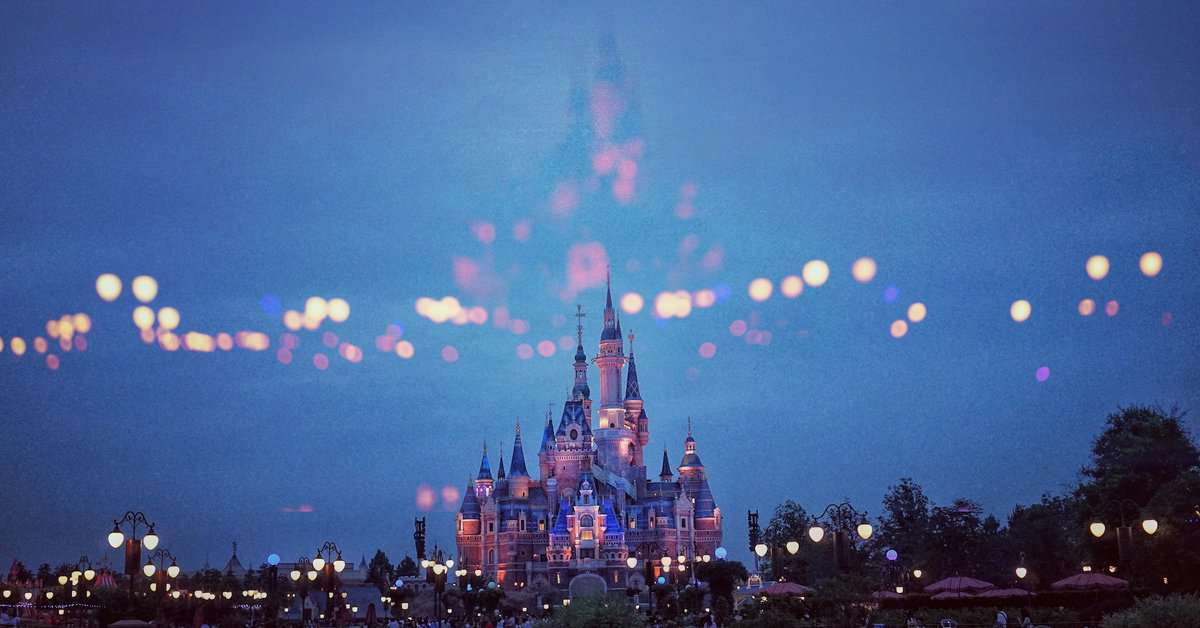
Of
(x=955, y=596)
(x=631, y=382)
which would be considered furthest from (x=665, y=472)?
(x=955, y=596)

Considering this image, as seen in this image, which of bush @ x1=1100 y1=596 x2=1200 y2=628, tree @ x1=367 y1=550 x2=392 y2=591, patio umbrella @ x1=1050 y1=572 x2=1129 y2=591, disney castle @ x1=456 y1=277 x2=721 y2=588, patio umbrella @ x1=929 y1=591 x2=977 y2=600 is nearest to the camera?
bush @ x1=1100 y1=596 x2=1200 y2=628

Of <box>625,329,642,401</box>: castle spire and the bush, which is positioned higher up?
<box>625,329,642,401</box>: castle spire

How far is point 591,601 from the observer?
80.3ft

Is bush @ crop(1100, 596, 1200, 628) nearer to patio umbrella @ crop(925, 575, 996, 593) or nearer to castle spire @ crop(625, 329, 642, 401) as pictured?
patio umbrella @ crop(925, 575, 996, 593)

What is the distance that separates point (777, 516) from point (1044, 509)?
44931mm

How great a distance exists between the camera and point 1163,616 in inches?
901

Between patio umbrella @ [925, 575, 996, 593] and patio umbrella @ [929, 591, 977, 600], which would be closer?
patio umbrella @ [925, 575, 996, 593]

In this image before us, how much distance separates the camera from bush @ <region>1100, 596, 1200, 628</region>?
22594mm

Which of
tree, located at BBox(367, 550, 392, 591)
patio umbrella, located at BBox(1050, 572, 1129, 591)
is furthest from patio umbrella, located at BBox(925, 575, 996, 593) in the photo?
tree, located at BBox(367, 550, 392, 591)

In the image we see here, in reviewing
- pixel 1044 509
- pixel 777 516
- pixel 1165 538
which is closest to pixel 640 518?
pixel 777 516

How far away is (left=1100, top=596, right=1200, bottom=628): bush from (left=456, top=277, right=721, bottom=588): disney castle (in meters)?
93.6

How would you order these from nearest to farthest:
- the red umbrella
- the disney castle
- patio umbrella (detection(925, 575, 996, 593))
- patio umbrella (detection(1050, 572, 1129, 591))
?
patio umbrella (detection(1050, 572, 1129, 591))
the red umbrella
patio umbrella (detection(925, 575, 996, 593))
the disney castle

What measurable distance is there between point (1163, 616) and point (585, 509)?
101223 mm

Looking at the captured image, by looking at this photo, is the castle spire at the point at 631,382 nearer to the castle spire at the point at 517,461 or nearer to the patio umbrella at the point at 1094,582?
the castle spire at the point at 517,461
